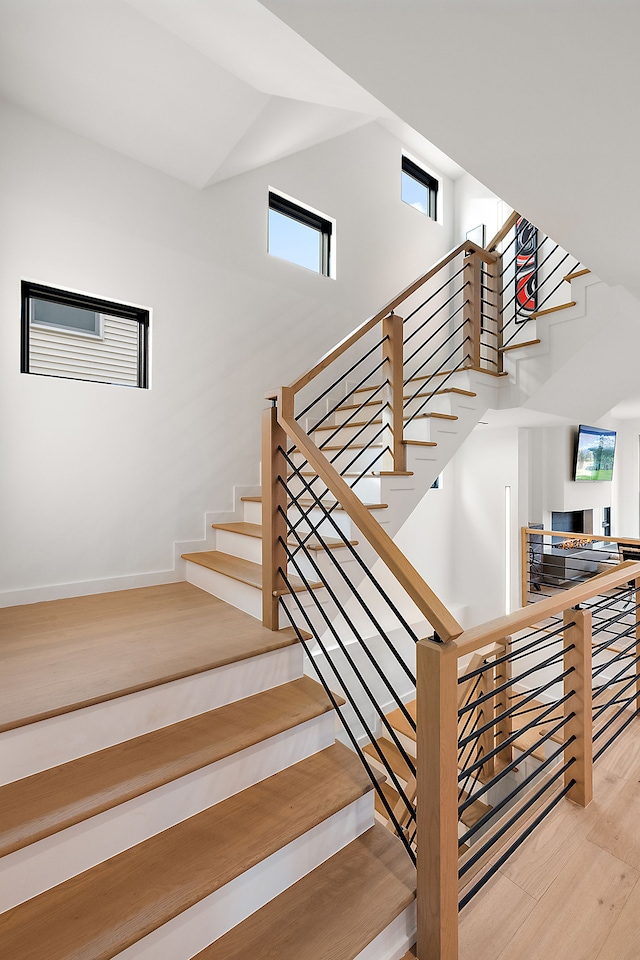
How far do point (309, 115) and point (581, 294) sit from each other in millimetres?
2165

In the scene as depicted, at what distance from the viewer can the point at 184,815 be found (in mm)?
1435

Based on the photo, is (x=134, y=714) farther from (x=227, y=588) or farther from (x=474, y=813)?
(x=474, y=813)

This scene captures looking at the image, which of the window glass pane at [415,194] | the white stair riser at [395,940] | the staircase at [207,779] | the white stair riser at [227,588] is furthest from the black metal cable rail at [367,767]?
the window glass pane at [415,194]

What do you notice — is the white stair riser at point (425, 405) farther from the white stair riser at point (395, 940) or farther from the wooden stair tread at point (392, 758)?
the wooden stair tread at point (392, 758)

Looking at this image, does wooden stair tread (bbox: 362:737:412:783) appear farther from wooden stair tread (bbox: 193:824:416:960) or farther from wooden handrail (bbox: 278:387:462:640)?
wooden handrail (bbox: 278:387:462:640)

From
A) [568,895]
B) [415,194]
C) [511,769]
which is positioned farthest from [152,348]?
[415,194]

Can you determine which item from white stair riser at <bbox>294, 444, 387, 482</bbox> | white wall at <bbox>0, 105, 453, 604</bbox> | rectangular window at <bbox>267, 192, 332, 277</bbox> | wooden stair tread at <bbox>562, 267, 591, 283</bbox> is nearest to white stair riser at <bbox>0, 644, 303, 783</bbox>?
white stair riser at <bbox>294, 444, 387, 482</bbox>

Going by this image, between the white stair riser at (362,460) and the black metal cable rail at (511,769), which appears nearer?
the black metal cable rail at (511,769)

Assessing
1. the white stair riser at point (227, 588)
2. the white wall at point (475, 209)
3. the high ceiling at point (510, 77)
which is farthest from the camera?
the white wall at point (475, 209)

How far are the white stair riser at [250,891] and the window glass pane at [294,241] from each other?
3.82 metres

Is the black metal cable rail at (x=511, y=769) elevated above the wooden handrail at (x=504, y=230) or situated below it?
below

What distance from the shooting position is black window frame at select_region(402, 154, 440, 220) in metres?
5.30

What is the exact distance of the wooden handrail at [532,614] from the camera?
1.27m

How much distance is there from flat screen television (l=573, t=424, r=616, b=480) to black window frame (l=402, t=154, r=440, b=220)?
3.22 meters
